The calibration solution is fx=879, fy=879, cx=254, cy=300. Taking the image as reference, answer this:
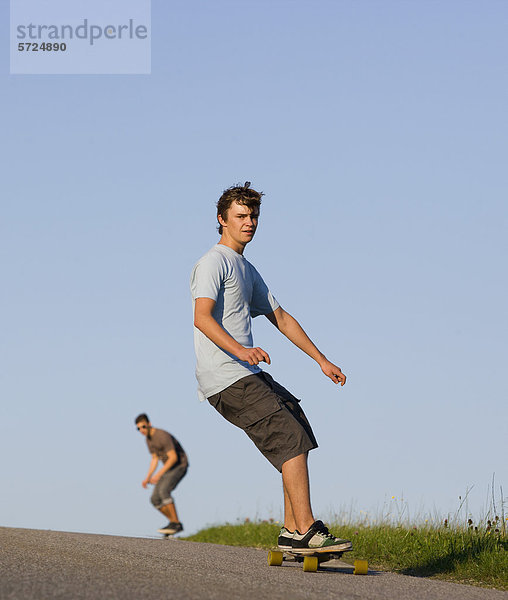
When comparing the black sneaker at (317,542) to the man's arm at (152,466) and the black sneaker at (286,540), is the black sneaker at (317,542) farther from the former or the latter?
the man's arm at (152,466)

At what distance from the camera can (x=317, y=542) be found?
5.29 m

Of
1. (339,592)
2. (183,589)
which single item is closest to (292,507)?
(339,592)

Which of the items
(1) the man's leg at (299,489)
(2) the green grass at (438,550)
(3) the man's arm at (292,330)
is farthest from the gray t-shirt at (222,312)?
(2) the green grass at (438,550)

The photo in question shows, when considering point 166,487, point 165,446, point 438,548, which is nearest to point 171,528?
point 166,487

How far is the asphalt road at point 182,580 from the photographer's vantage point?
12.7 feet

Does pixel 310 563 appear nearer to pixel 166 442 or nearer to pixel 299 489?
pixel 299 489

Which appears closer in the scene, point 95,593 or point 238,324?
point 95,593

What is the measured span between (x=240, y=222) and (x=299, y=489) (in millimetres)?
1761

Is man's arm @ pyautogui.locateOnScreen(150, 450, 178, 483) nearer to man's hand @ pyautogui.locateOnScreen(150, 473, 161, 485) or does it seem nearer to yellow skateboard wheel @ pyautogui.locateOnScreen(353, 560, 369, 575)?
man's hand @ pyautogui.locateOnScreen(150, 473, 161, 485)

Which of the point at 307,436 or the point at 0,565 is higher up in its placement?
the point at 307,436

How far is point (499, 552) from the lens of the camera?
6.38 m

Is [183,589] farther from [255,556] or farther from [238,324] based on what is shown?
[255,556]

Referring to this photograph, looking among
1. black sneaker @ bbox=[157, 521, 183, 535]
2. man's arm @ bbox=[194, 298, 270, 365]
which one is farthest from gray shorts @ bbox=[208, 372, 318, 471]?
black sneaker @ bbox=[157, 521, 183, 535]

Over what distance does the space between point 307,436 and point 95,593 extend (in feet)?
6.40
